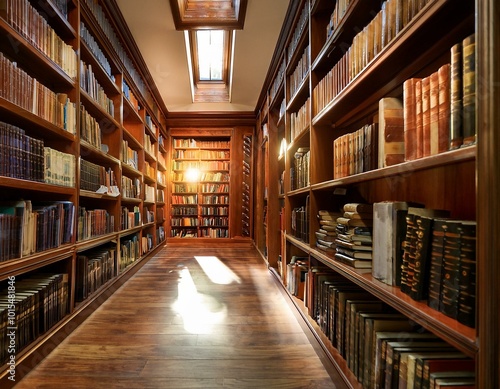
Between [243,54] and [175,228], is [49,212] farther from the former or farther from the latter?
[175,228]

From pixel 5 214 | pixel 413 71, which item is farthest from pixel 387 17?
pixel 5 214

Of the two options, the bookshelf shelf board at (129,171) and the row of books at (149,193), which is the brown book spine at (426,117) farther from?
the row of books at (149,193)

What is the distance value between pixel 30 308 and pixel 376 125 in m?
1.97

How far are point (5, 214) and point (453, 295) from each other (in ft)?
6.02

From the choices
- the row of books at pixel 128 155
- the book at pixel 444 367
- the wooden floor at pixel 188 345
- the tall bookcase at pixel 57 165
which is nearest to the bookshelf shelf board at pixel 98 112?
the tall bookcase at pixel 57 165

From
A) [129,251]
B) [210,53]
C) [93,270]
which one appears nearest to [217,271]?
[129,251]

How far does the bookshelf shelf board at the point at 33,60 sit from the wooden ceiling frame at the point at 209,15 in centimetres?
172

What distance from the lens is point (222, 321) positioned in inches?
87.0

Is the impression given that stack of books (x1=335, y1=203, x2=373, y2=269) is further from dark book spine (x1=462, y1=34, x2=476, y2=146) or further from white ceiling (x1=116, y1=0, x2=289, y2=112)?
white ceiling (x1=116, y1=0, x2=289, y2=112)

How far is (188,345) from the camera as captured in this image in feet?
6.03

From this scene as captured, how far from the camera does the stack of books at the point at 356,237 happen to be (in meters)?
1.43

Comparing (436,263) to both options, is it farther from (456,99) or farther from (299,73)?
(299,73)

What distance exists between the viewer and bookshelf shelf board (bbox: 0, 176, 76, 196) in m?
1.44

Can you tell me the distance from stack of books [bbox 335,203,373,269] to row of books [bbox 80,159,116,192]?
77.2 inches
